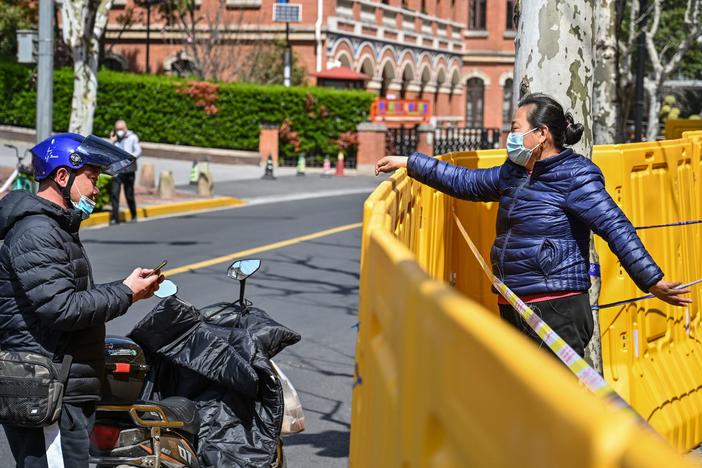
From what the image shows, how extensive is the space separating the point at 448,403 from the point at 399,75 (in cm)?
4998

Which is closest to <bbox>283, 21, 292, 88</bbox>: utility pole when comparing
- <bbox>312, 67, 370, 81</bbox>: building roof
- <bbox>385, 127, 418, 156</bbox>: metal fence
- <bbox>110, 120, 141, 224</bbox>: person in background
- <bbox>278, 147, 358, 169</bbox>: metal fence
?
<bbox>312, 67, 370, 81</bbox>: building roof

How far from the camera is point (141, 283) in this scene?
A: 440cm

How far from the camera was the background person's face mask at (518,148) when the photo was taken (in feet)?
16.8

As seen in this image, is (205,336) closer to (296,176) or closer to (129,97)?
(296,176)

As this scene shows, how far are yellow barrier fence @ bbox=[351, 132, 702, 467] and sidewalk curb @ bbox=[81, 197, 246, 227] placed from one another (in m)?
12.6

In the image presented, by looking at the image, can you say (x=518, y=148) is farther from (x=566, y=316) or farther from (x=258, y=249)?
(x=258, y=249)

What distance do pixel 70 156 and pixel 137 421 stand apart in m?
1.10

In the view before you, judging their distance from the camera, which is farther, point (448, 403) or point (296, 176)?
point (296, 176)

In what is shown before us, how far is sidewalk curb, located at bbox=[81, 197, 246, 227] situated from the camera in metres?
19.3

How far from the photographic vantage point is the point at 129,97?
120 feet

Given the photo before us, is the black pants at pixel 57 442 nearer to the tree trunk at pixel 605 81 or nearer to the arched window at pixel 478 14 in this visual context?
the tree trunk at pixel 605 81

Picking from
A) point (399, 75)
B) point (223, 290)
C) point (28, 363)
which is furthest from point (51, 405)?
point (399, 75)

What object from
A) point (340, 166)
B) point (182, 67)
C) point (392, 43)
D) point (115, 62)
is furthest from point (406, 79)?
point (340, 166)

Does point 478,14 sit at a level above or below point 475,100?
above
